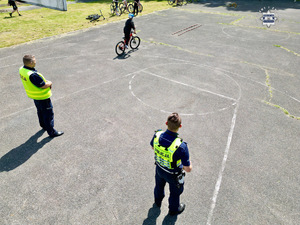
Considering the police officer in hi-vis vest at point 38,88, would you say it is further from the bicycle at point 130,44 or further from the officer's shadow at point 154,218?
the bicycle at point 130,44

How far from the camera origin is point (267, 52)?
14797 mm

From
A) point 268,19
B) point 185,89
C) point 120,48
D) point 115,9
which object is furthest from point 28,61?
point 268,19

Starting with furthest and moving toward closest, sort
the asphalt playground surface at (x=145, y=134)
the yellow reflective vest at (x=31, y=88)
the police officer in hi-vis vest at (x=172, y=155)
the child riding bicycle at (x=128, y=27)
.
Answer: the child riding bicycle at (x=128, y=27)
the yellow reflective vest at (x=31, y=88)
the asphalt playground surface at (x=145, y=134)
the police officer in hi-vis vest at (x=172, y=155)

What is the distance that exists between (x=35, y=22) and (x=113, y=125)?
18.8m

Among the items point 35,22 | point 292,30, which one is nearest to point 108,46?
point 35,22

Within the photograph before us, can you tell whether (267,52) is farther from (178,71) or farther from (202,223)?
(202,223)

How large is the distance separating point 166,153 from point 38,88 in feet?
15.1

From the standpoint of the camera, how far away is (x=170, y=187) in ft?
14.7

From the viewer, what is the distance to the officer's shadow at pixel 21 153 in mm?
6073

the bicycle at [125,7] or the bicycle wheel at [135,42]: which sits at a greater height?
the bicycle at [125,7]

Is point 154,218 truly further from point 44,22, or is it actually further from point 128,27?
point 44,22

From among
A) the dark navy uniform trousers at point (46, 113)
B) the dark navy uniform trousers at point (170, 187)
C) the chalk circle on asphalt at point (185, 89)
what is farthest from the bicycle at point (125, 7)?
the dark navy uniform trousers at point (170, 187)

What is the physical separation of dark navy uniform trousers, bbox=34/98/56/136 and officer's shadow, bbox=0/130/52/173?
40 centimetres

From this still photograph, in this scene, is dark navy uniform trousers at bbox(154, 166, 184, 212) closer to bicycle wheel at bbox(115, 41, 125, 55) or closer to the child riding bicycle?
bicycle wheel at bbox(115, 41, 125, 55)
